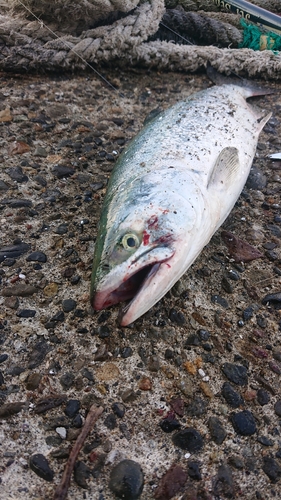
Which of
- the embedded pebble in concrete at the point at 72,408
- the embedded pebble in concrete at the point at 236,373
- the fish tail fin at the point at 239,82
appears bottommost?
the embedded pebble in concrete at the point at 72,408

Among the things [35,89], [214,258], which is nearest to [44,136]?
[35,89]

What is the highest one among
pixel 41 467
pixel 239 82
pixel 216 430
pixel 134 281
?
pixel 239 82

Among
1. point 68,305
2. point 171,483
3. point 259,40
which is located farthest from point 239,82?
point 171,483

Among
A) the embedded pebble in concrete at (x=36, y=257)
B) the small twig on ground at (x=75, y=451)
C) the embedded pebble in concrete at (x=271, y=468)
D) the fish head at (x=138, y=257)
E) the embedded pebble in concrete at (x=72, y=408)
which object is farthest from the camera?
the embedded pebble in concrete at (x=36, y=257)

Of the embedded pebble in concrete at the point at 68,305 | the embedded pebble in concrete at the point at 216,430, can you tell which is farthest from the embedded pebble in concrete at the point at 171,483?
the embedded pebble in concrete at the point at 68,305

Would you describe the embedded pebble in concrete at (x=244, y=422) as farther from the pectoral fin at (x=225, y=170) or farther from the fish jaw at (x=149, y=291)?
the pectoral fin at (x=225, y=170)

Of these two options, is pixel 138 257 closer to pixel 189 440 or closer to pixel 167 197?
pixel 167 197

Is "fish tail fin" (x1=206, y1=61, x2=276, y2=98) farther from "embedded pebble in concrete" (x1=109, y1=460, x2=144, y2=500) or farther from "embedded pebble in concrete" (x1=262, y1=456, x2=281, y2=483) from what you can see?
"embedded pebble in concrete" (x1=109, y1=460, x2=144, y2=500)

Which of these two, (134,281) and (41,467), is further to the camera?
(134,281)
